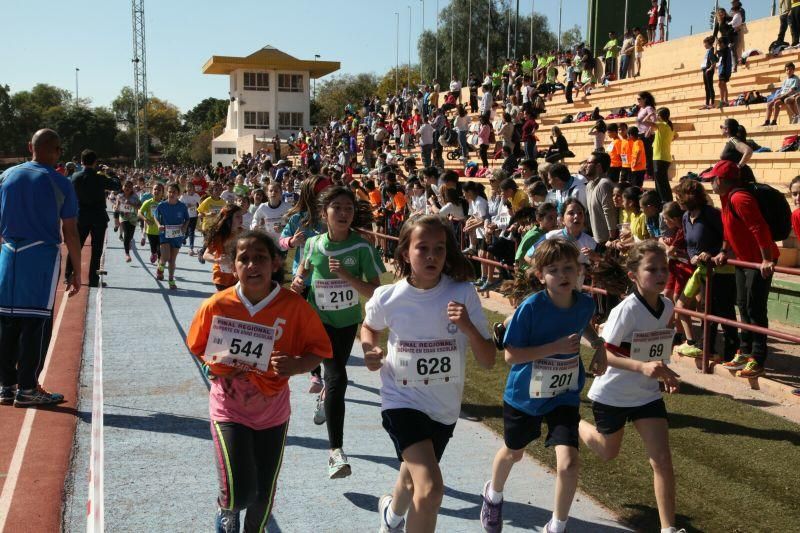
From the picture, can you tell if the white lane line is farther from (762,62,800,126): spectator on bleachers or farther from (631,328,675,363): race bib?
(762,62,800,126): spectator on bleachers

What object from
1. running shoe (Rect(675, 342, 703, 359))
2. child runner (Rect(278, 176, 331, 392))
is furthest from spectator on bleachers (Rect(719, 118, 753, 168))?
child runner (Rect(278, 176, 331, 392))

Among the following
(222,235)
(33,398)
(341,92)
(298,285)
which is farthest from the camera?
(341,92)

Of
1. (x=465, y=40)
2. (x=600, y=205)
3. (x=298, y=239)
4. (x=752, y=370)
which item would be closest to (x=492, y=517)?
(x=298, y=239)

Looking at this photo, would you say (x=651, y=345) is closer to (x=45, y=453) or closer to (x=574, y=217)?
(x=574, y=217)

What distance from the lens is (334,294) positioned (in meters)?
5.84

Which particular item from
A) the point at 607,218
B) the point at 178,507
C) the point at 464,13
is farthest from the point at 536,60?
the point at 464,13

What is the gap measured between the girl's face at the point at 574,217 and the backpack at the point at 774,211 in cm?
159

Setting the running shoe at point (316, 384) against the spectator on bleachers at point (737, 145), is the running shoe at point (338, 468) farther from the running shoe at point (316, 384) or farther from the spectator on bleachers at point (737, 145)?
the spectator on bleachers at point (737, 145)

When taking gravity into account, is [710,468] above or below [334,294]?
below

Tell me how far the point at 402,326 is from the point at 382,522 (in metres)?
1.11

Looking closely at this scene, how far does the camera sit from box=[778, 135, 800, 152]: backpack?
542 inches

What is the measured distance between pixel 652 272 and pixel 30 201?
17.1 ft

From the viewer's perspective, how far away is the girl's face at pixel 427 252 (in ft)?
13.2

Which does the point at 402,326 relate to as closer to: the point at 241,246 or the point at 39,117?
the point at 241,246
